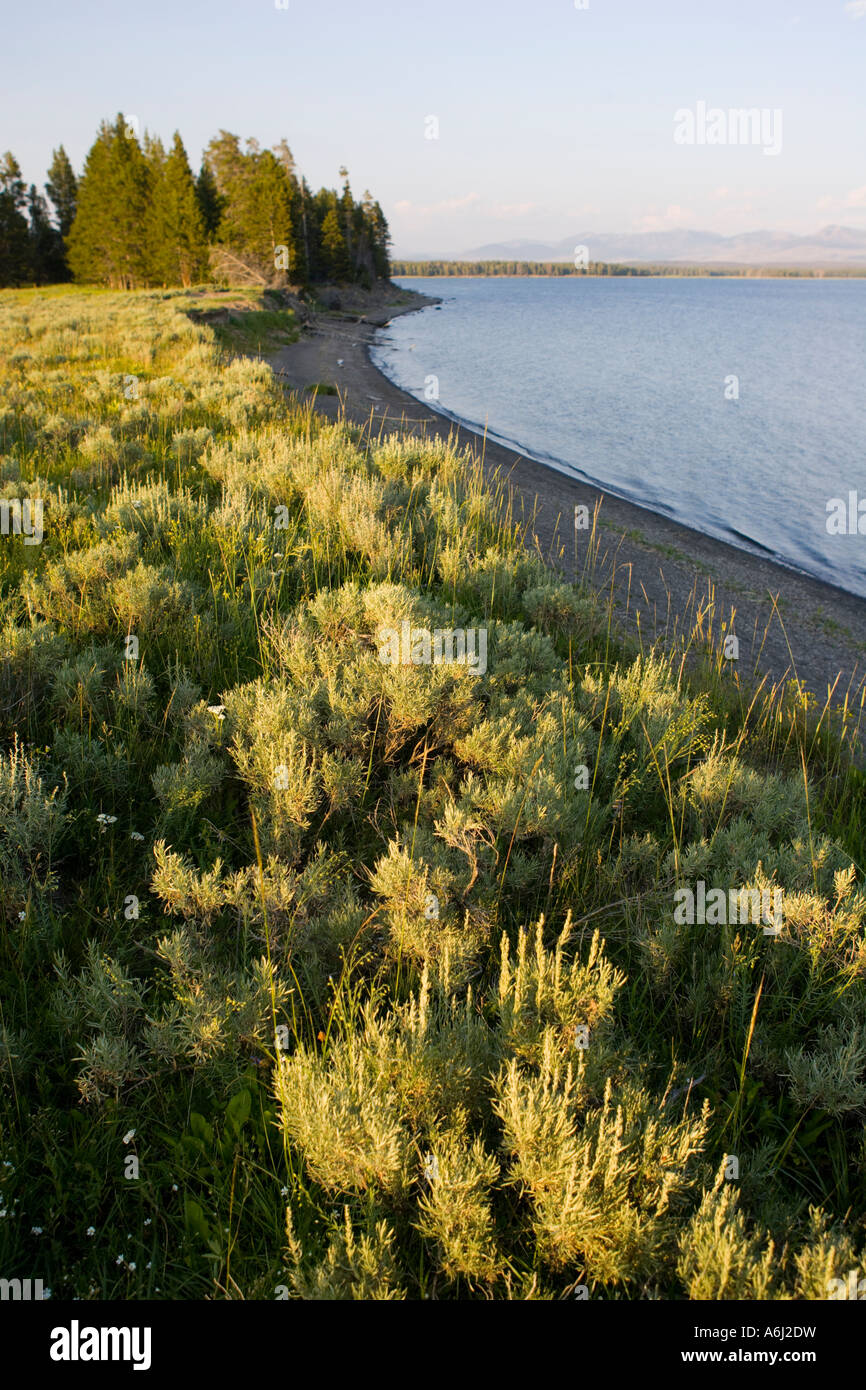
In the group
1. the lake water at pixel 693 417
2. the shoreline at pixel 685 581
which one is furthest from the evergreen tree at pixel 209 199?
the shoreline at pixel 685 581

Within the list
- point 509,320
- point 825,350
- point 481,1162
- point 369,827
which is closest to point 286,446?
point 369,827

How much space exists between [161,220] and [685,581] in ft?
199

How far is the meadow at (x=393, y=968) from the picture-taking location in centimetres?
202

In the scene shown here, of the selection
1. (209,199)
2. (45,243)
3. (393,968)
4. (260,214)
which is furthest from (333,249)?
(393,968)

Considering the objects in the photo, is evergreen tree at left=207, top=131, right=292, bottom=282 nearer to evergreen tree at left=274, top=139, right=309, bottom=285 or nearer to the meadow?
evergreen tree at left=274, top=139, right=309, bottom=285

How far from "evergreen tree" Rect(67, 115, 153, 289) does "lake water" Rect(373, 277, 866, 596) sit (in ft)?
72.4

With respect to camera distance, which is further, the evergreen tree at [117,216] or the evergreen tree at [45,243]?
the evergreen tree at [45,243]

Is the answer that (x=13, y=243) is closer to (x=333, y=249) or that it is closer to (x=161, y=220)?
(x=161, y=220)

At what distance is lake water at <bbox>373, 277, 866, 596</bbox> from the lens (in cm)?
1728

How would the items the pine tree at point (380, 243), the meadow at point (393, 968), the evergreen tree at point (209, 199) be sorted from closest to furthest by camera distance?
the meadow at point (393, 968), the evergreen tree at point (209, 199), the pine tree at point (380, 243)

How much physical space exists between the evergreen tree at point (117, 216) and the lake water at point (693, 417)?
22068 millimetres

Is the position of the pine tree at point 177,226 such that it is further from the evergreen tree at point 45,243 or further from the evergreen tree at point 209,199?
the evergreen tree at point 45,243

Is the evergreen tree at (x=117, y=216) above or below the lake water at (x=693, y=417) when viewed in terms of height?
above
